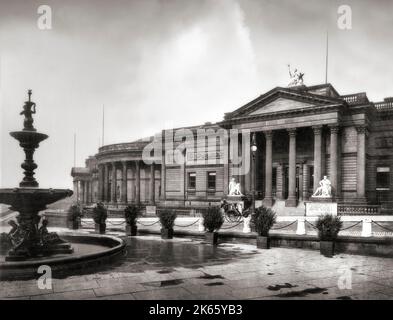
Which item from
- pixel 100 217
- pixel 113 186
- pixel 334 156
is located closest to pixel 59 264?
pixel 100 217

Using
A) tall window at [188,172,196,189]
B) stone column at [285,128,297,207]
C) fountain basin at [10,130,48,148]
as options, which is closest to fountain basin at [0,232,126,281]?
fountain basin at [10,130,48,148]

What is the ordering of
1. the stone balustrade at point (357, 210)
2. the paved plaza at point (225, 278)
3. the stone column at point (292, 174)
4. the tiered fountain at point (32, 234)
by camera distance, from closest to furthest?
the paved plaza at point (225, 278), the tiered fountain at point (32, 234), the stone balustrade at point (357, 210), the stone column at point (292, 174)

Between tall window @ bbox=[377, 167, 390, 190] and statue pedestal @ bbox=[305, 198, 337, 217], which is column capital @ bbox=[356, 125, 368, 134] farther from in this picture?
statue pedestal @ bbox=[305, 198, 337, 217]

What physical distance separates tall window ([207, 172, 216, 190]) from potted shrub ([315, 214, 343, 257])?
2830cm

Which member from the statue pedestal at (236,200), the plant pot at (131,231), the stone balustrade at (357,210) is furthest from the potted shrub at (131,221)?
the stone balustrade at (357,210)

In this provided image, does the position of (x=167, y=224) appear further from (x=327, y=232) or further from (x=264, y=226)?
(x=327, y=232)

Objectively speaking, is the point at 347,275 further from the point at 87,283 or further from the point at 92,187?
the point at 92,187

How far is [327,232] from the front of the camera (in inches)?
547

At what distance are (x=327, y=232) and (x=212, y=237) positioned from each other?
17.3 ft

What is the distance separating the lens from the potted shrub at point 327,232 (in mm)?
13648

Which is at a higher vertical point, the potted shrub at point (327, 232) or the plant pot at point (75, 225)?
the potted shrub at point (327, 232)

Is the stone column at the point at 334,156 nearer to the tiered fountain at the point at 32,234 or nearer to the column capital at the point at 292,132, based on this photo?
the column capital at the point at 292,132

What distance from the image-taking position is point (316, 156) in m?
31.8
